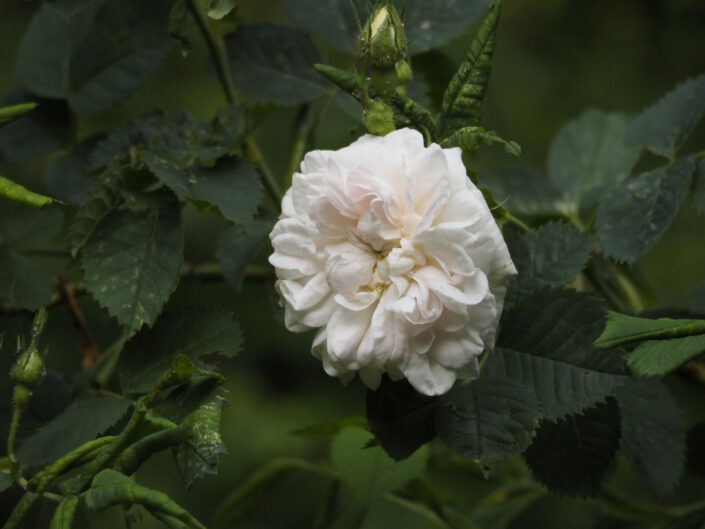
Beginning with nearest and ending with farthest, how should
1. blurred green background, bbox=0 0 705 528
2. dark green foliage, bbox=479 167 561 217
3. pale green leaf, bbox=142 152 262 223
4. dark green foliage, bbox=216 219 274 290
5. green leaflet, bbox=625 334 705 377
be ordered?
green leaflet, bbox=625 334 705 377 → pale green leaf, bbox=142 152 262 223 → dark green foliage, bbox=216 219 274 290 → dark green foliage, bbox=479 167 561 217 → blurred green background, bbox=0 0 705 528

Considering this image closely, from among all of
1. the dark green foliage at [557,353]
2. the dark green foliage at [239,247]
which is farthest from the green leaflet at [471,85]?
the dark green foliage at [239,247]

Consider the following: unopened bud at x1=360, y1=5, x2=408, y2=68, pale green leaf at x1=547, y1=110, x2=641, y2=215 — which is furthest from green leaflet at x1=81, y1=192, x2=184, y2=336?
pale green leaf at x1=547, y1=110, x2=641, y2=215

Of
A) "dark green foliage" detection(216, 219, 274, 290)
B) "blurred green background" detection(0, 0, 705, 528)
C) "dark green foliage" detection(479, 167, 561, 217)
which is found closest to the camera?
"dark green foliage" detection(216, 219, 274, 290)

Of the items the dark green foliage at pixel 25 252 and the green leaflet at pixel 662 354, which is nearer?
the green leaflet at pixel 662 354

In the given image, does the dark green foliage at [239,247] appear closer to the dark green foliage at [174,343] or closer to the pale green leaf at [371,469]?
the dark green foliage at [174,343]

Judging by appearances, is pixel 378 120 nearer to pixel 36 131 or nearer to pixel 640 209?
pixel 640 209

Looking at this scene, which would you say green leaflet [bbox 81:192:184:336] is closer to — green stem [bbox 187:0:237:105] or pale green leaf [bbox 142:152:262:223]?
pale green leaf [bbox 142:152:262:223]
